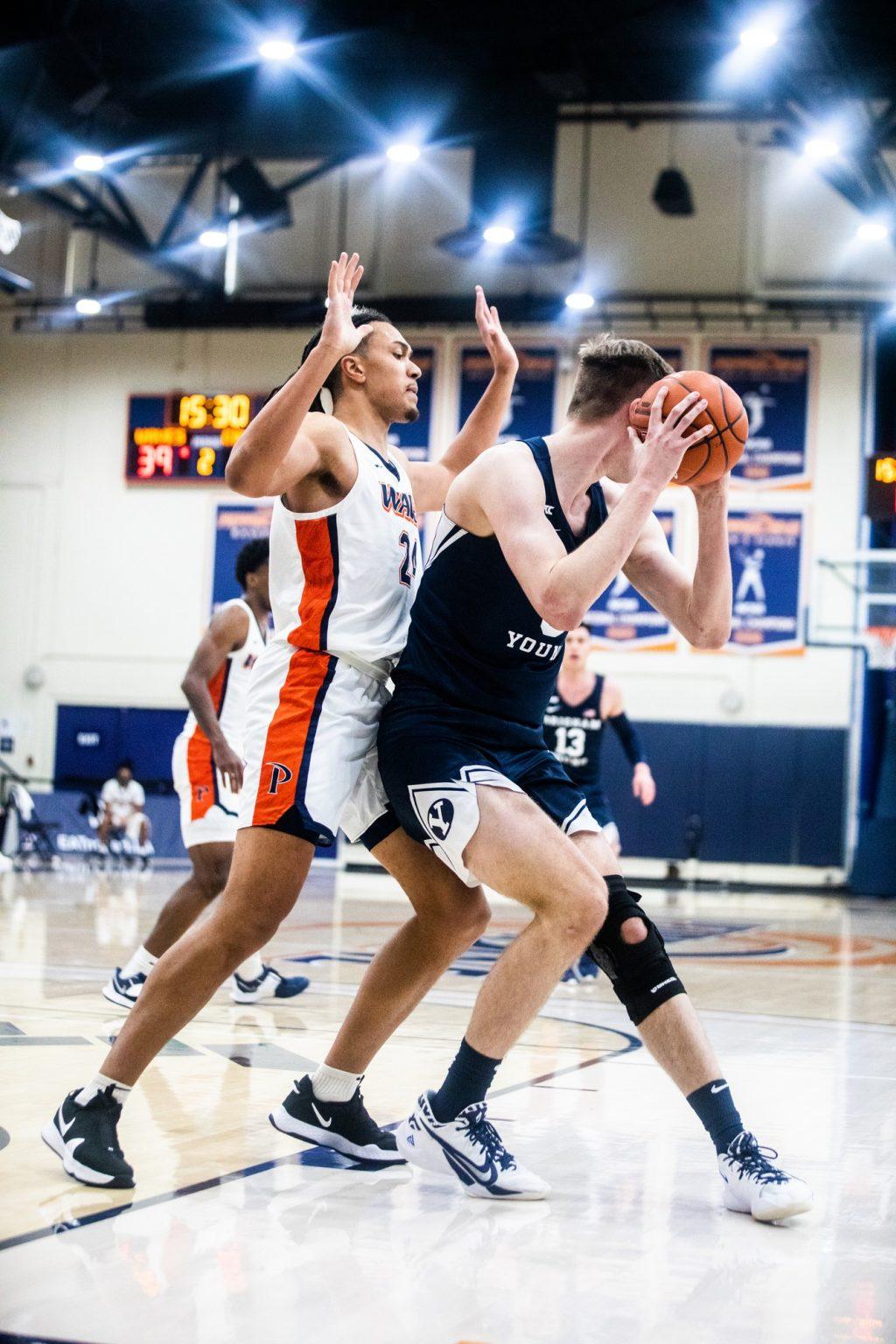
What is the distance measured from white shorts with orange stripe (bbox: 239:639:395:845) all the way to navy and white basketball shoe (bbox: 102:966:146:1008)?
8.64 ft

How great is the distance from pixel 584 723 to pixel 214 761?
8.88 feet

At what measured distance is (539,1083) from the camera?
4.89 m

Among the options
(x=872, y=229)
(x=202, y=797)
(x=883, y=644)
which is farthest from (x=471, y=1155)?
(x=872, y=229)

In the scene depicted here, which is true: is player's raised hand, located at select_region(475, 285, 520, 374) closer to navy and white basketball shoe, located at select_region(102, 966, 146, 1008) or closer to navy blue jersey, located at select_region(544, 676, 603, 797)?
navy and white basketball shoe, located at select_region(102, 966, 146, 1008)

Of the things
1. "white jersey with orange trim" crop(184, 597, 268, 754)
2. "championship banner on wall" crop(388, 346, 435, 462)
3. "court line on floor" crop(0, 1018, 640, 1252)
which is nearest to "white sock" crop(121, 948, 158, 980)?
"white jersey with orange trim" crop(184, 597, 268, 754)

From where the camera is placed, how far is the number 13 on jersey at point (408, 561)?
3.91m

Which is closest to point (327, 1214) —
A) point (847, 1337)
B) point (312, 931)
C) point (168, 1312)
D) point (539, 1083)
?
point (168, 1312)

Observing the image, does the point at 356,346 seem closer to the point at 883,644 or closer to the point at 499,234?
the point at 499,234

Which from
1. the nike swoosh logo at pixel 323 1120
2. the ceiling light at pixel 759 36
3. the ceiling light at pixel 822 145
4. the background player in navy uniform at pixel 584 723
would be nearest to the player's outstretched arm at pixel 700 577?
the nike swoosh logo at pixel 323 1120

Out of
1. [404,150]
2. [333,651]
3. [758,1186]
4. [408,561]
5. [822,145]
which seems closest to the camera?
[758,1186]

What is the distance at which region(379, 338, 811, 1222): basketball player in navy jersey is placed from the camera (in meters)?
3.39

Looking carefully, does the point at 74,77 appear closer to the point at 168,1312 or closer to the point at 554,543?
the point at 554,543

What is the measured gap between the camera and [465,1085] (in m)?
3.51

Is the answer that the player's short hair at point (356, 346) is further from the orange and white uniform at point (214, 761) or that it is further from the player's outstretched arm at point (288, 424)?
the orange and white uniform at point (214, 761)
